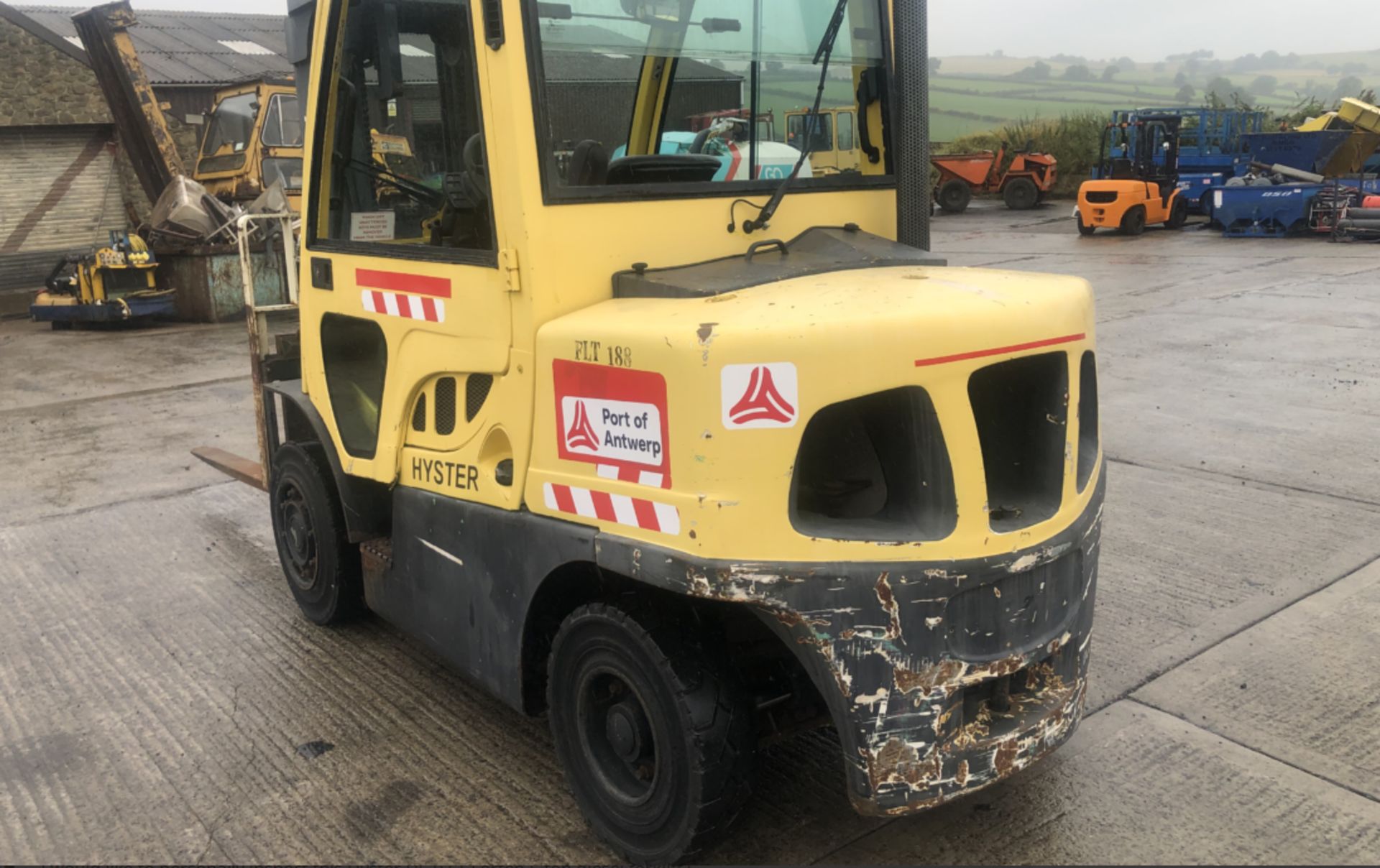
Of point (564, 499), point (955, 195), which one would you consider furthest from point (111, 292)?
point (955, 195)

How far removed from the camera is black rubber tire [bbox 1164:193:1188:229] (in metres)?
20.8

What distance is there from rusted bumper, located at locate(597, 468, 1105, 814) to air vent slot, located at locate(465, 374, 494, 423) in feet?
2.28

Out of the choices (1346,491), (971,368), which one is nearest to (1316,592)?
(1346,491)

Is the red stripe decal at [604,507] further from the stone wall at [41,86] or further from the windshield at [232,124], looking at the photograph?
the stone wall at [41,86]

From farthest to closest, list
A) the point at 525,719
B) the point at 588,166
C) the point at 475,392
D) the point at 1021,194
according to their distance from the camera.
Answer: the point at 1021,194
the point at 525,719
the point at 475,392
the point at 588,166

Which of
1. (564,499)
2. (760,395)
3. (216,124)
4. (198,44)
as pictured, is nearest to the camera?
(760,395)

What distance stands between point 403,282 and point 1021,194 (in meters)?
25.5

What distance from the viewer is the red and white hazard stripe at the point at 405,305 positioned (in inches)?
130

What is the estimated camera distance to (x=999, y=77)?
2242 inches

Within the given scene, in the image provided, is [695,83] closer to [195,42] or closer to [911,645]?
[911,645]

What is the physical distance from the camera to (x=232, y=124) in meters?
15.7

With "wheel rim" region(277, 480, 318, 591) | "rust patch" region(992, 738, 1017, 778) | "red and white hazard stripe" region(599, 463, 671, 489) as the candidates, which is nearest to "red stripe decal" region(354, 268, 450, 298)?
"red and white hazard stripe" region(599, 463, 671, 489)

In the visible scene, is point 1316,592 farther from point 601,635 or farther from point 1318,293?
point 1318,293

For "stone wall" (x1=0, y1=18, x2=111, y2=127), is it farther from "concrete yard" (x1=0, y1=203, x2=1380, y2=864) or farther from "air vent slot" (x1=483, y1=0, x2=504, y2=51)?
"air vent slot" (x1=483, y1=0, x2=504, y2=51)
